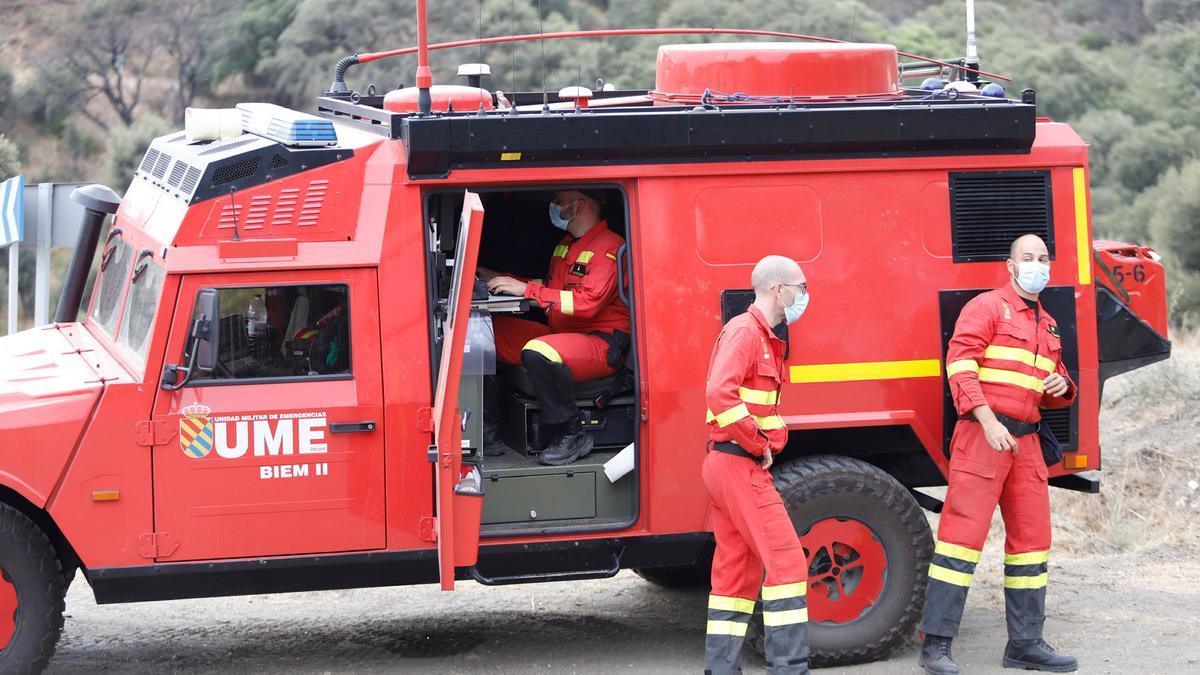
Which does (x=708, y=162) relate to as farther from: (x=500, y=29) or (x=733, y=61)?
(x=500, y=29)

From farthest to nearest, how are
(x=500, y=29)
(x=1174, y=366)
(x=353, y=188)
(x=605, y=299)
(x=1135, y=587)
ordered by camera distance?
(x=500, y=29) → (x=1174, y=366) → (x=1135, y=587) → (x=605, y=299) → (x=353, y=188)

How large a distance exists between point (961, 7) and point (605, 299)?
21.8 meters

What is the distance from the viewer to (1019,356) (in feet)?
20.1

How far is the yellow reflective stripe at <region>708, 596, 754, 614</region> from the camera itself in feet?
19.1

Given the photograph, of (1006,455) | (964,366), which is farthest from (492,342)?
(1006,455)

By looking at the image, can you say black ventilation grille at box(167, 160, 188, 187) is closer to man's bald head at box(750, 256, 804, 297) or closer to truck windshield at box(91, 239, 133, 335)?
truck windshield at box(91, 239, 133, 335)

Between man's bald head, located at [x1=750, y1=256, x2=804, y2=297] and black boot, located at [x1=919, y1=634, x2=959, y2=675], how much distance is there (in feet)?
5.92

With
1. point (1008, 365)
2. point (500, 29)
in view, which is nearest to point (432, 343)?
point (1008, 365)

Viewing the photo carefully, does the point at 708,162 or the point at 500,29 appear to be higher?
the point at 500,29

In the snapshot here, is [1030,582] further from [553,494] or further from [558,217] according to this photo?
[558,217]

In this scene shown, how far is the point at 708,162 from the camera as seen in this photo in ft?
20.3

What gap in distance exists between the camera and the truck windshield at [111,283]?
6.46m

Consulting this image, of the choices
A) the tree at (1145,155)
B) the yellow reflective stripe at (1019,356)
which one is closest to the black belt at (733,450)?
the yellow reflective stripe at (1019,356)

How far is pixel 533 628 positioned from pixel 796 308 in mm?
2481
